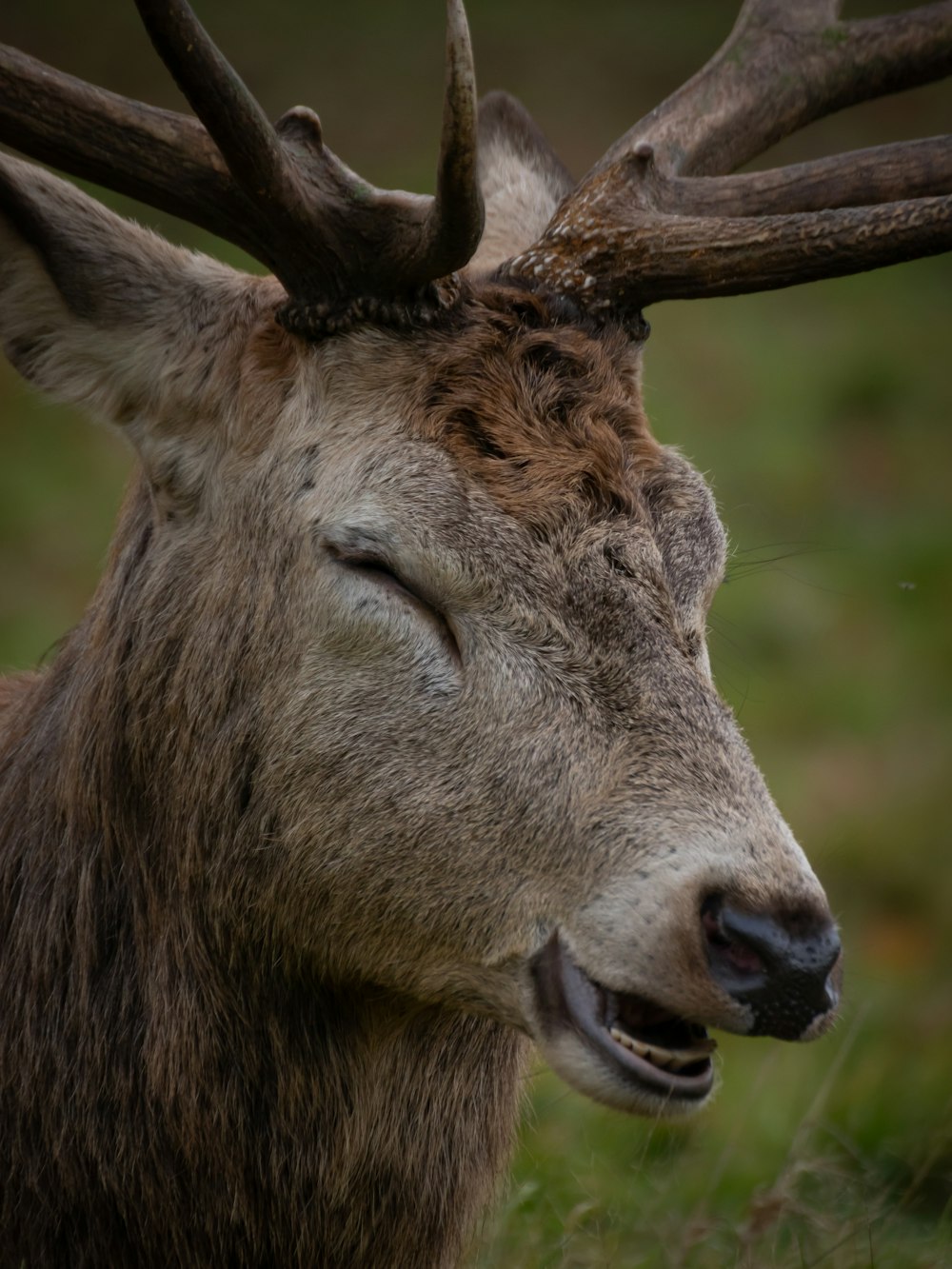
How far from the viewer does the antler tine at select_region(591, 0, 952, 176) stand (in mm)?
4004

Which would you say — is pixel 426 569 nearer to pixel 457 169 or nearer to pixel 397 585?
pixel 397 585

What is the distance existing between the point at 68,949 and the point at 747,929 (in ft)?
4.87

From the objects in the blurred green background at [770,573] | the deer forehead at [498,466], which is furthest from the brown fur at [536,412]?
the blurred green background at [770,573]

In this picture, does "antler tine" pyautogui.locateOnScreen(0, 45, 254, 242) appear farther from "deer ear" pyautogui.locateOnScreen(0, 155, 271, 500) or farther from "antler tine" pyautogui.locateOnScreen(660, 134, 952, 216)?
"antler tine" pyautogui.locateOnScreen(660, 134, 952, 216)

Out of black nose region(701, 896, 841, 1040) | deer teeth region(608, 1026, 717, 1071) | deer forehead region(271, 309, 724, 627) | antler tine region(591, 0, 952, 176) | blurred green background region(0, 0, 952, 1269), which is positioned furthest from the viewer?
blurred green background region(0, 0, 952, 1269)

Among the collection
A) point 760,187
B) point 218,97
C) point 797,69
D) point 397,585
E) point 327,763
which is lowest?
point 327,763

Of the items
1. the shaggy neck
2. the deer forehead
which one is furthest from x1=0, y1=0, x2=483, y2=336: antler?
the shaggy neck

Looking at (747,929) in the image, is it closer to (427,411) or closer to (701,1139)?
(427,411)

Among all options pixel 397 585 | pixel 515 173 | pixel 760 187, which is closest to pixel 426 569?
pixel 397 585

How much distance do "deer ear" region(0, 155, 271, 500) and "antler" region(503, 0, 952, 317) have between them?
2.20ft

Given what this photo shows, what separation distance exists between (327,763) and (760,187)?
5.23ft

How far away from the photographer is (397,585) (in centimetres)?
295

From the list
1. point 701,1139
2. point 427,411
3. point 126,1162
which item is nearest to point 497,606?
point 427,411

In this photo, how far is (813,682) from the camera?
835 centimetres
